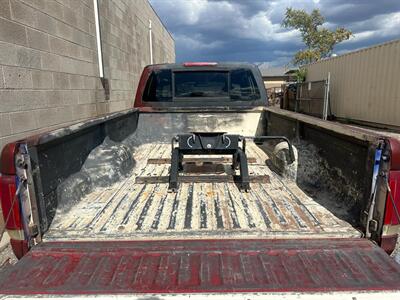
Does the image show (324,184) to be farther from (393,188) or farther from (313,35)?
(313,35)

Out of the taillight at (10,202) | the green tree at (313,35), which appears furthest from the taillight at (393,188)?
the green tree at (313,35)

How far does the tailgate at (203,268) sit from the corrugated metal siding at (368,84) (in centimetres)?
1240

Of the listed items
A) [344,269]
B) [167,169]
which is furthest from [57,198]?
[344,269]

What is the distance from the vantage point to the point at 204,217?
7.84 feet

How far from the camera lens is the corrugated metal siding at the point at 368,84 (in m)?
12.4

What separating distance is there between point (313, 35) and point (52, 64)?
49.3m

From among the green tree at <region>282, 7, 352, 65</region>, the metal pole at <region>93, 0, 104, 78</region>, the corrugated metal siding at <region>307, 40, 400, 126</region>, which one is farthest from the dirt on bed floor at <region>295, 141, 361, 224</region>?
the green tree at <region>282, 7, 352, 65</region>

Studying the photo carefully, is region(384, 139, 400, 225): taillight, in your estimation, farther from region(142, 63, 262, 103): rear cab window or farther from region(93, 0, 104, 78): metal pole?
region(93, 0, 104, 78): metal pole

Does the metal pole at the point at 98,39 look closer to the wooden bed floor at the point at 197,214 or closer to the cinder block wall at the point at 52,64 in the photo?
the cinder block wall at the point at 52,64

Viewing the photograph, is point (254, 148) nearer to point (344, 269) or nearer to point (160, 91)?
point (160, 91)

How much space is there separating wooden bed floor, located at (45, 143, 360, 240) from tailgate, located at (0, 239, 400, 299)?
0.12 metres

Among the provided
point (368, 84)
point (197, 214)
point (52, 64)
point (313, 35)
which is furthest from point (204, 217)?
point (313, 35)

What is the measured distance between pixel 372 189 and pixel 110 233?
5.56ft

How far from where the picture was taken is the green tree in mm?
47469
